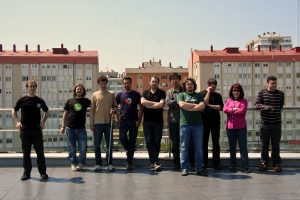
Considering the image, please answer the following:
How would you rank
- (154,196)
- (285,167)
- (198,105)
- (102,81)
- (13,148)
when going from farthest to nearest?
(13,148) < (285,167) < (102,81) < (198,105) < (154,196)

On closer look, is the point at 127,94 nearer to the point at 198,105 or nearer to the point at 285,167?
the point at 198,105

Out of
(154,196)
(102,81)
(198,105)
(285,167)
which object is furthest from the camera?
(285,167)

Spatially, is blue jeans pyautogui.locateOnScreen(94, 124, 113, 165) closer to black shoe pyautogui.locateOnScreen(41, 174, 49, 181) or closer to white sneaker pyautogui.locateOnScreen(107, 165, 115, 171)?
white sneaker pyautogui.locateOnScreen(107, 165, 115, 171)

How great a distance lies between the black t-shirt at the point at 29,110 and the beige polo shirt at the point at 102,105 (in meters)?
1.04

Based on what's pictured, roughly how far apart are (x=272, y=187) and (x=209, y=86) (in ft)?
6.92

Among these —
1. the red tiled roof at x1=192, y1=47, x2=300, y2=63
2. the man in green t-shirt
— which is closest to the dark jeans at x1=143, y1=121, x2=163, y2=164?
the man in green t-shirt

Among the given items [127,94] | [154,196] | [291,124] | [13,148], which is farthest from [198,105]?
[13,148]

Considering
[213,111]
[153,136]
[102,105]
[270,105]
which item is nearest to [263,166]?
[270,105]

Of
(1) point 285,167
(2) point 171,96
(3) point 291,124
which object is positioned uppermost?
(2) point 171,96

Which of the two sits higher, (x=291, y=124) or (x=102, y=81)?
(x=102, y=81)

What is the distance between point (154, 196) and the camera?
5.96 meters

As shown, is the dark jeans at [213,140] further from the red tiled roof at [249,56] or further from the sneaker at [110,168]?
the red tiled roof at [249,56]

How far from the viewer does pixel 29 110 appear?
708cm

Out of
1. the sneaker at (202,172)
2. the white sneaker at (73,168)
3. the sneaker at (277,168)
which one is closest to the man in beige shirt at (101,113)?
the white sneaker at (73,168)
